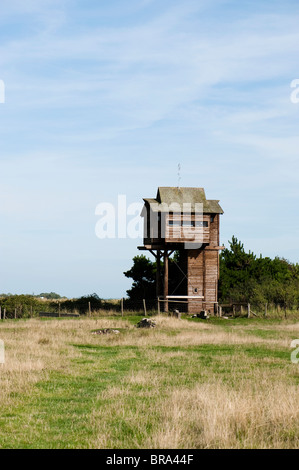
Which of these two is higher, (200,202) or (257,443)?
(200,202)

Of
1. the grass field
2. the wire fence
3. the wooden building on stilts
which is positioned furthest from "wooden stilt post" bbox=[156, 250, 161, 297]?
the grass field

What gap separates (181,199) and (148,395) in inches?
1444

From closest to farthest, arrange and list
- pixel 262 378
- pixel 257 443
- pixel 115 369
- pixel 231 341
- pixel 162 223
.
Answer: pixel 257 443 < pixel 262 378 < pixel 115 369 < pixel 231 341 < pixel 162 223

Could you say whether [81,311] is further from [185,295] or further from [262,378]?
[262,378]

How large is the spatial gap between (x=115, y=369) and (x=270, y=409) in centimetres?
755

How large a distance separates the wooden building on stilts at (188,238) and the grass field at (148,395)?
2288cm

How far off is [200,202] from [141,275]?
1137cm

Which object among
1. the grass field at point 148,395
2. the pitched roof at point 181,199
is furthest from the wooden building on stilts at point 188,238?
the grass field at point 148,395

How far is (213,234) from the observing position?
49.9 meters

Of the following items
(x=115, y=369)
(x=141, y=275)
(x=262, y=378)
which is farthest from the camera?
(x=141, y=275)

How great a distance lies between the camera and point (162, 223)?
47.2 m

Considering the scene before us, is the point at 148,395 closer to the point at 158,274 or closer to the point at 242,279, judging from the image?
the point at 158,274

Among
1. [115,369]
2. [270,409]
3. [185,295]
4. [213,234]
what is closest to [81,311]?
[185,295]
